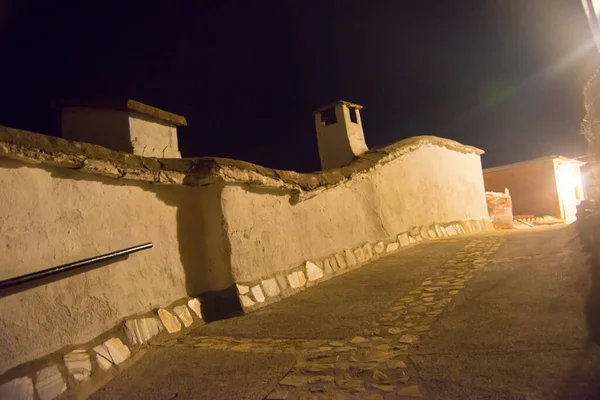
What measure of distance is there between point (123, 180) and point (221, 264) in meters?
1.17

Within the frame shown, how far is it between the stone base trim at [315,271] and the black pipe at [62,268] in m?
1.09

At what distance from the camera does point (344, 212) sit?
5.57 m

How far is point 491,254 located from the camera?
5.17 metres

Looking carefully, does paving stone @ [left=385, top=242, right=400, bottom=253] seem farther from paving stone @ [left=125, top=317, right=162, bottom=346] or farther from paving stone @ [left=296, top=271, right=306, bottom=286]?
paving stone @ [left=125, top=317, right=162, bottom=346]

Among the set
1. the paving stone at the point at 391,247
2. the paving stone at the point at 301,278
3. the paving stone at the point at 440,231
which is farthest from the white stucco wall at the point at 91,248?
the paving stone at the point at 440,231

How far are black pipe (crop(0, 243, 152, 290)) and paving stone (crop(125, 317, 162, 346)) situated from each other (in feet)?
1.69

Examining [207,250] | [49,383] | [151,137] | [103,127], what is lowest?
[49,383]

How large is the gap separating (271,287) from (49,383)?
213 cm

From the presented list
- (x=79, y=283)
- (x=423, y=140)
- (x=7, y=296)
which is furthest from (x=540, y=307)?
(x=423, y=140)

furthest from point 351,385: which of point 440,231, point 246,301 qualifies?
point 440,231

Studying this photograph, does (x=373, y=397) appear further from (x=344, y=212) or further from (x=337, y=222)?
(x=344, y=212)

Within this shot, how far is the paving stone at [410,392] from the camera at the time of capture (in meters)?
1.97

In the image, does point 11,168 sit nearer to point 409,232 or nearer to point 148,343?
point 148,343

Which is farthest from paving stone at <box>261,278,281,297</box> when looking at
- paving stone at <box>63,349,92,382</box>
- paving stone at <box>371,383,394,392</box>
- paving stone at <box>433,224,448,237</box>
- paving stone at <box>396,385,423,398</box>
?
paving stone at <box>433,224,448,237</box>
